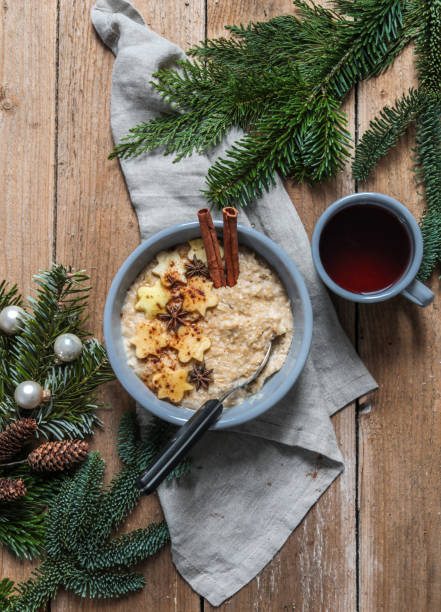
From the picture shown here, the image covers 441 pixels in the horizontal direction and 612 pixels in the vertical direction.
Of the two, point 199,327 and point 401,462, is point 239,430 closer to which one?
point 199,327

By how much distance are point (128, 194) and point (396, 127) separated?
0.67 meters

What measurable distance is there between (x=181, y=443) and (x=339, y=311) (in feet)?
1.77

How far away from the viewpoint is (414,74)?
139 centimetres

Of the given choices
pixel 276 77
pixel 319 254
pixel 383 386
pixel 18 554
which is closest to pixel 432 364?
pixel 383 386

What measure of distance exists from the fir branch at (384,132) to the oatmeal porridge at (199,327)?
0.36 metres

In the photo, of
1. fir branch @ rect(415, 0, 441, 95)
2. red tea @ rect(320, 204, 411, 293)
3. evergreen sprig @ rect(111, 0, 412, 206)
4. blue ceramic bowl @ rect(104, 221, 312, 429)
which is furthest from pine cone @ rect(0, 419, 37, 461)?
fir branch @ rect(415, 0, 441, 95)

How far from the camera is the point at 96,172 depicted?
56.1 inches

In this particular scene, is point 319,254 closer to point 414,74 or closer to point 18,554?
point 414,74

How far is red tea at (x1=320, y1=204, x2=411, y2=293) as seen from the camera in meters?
1.31

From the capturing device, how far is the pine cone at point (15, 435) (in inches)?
50.9

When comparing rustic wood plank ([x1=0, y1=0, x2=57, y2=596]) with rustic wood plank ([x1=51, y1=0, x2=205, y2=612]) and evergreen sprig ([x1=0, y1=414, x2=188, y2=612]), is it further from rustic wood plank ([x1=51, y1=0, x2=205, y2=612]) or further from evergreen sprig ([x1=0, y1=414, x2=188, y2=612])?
evergreen sprig ([x1=0, y1=414, x2=188, y2=612])

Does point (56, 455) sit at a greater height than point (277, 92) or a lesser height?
lesser

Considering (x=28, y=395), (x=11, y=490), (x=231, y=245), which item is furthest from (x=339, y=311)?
(x=11, y=490)

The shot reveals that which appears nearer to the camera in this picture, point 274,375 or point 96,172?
point 274,375
